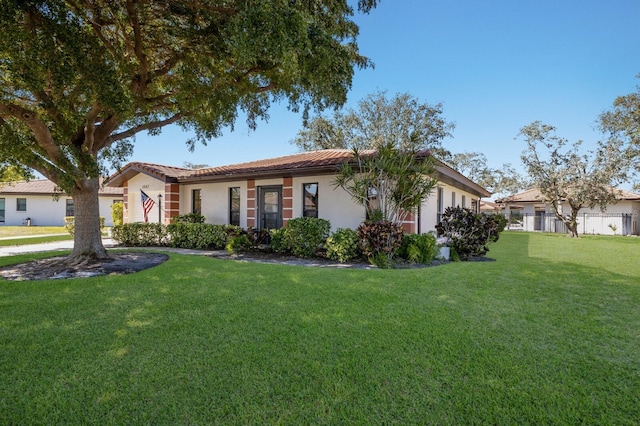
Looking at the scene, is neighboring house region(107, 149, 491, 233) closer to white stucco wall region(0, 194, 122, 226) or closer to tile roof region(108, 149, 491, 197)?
tile roof region(108, 149, 491, 197)

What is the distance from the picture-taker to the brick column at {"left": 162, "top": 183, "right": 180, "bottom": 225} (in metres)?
14.9

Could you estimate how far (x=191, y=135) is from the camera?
1034 cm

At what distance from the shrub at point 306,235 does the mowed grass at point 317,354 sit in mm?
3791

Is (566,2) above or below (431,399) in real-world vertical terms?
above

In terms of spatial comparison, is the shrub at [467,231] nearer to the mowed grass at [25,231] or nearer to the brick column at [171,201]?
the brick column at [171,201]

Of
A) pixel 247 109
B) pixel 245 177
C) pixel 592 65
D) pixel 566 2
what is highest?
pixel 566 2

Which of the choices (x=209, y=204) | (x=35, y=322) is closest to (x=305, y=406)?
(x=35, y=322)

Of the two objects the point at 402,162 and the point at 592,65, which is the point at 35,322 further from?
the point at 592,65

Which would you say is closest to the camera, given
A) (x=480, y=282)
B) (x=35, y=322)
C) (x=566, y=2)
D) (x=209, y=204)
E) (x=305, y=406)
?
(x=305, y=406)

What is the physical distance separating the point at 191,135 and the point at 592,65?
15.0 meters

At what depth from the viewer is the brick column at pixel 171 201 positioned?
48.9 feet

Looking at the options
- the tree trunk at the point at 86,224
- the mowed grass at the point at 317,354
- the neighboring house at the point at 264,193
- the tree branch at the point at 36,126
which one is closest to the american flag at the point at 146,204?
the neighboring house at the point at 264,193

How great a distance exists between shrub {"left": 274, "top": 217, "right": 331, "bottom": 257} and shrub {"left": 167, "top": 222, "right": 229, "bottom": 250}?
2.97 metres

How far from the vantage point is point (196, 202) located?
49.2 feet
